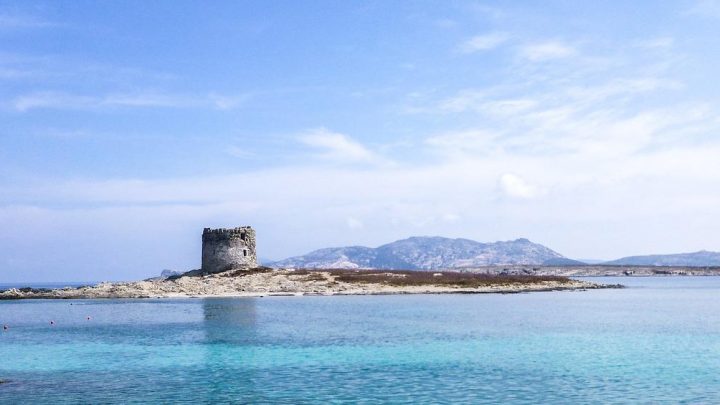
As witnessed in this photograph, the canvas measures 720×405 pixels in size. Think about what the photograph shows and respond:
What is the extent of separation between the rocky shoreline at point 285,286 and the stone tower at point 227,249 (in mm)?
1632

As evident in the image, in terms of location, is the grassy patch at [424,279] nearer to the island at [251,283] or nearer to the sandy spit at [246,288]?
the island at [251,283]

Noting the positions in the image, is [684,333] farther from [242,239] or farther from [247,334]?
[242,239]

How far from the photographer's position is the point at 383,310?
59562 millimetres

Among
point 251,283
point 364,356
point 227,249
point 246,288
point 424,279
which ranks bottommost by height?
point 364,356

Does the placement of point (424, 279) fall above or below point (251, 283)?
below

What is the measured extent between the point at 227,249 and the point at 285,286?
11916 mm

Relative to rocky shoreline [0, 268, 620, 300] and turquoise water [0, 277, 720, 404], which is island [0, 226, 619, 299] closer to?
rocky shoreline [0, 268, 620, 300]

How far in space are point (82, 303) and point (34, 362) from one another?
44843mm

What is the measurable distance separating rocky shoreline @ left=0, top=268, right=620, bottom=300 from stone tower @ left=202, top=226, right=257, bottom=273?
5.35ft

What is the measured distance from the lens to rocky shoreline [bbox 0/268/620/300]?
81.3 metres

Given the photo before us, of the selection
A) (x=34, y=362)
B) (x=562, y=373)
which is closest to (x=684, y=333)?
(x=562, y=373)

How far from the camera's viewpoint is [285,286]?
83375 millimetres

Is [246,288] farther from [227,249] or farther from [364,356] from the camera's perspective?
[364,356]

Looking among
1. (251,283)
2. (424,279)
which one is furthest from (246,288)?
(424,279)
